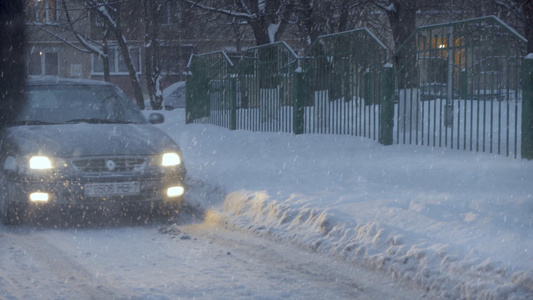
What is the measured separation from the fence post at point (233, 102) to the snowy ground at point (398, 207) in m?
3.97

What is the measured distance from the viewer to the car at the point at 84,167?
7684 mm

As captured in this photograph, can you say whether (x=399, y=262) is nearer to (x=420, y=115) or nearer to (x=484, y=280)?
(x=484, y=280)

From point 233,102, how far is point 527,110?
27.7 feet

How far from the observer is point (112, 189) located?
25.6ft

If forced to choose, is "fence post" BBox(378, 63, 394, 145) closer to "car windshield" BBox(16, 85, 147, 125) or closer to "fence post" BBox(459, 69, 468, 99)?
"fence post" BBox(459, 69, 468, 99)

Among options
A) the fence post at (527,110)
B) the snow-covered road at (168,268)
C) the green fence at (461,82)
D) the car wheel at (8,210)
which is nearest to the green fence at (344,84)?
the green fence at (461,82)

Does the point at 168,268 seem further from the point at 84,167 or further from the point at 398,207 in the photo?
the point at 398,207

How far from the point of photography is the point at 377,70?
12.2 m

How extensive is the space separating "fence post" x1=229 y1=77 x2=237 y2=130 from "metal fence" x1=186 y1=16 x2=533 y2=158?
2 centimetres

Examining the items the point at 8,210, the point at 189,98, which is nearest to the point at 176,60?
the point at 189,98

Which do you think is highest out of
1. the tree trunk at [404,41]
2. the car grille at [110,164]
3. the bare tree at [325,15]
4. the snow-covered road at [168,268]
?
the bare tree at [325,15]

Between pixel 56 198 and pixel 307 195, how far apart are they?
2556 millimetres

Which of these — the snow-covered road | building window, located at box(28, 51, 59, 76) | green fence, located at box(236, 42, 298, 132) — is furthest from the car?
building window, located at box(28, 51, 59, 76)

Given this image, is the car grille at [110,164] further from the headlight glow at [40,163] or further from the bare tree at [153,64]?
the bare tree at [153,64]
